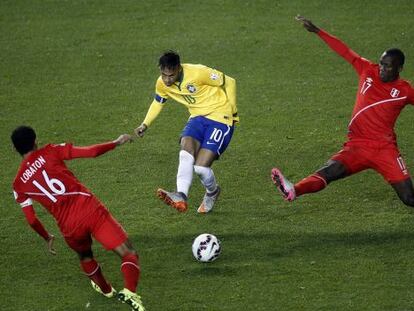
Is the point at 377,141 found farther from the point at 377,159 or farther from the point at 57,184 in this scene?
the point at 57,184

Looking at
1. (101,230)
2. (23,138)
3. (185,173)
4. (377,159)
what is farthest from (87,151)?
(377,159)

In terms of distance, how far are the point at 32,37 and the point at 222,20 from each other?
170 inches

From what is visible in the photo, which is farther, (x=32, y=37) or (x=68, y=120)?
(x=32, y=37)

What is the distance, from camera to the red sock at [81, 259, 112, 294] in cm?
978

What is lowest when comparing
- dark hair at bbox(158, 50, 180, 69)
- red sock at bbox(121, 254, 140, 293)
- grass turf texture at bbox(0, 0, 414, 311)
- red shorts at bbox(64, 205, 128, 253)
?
grass turf texture at bbox(0, 0, 414, 311)

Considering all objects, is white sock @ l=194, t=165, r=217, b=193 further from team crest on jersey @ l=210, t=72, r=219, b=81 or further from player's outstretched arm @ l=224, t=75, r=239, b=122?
team crest on jersey @ l=210, t=72, r=219, b=81

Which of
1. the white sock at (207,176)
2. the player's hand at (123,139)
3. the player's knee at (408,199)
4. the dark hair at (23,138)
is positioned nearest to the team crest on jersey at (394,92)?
the player's knee at (408,199)

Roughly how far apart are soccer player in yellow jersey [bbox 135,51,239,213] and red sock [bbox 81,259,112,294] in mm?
2142

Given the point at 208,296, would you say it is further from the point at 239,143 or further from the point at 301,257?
the point at 239,143

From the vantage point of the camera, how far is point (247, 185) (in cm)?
1324

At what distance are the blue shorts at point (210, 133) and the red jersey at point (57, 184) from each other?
97.1 inches

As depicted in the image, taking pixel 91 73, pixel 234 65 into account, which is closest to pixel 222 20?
pixel 234 65

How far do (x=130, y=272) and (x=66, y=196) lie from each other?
1060mm

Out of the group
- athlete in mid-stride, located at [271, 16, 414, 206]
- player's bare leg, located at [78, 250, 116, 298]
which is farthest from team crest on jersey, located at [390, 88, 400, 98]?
player's bare leg, located at [78, 250, 116, 298]
